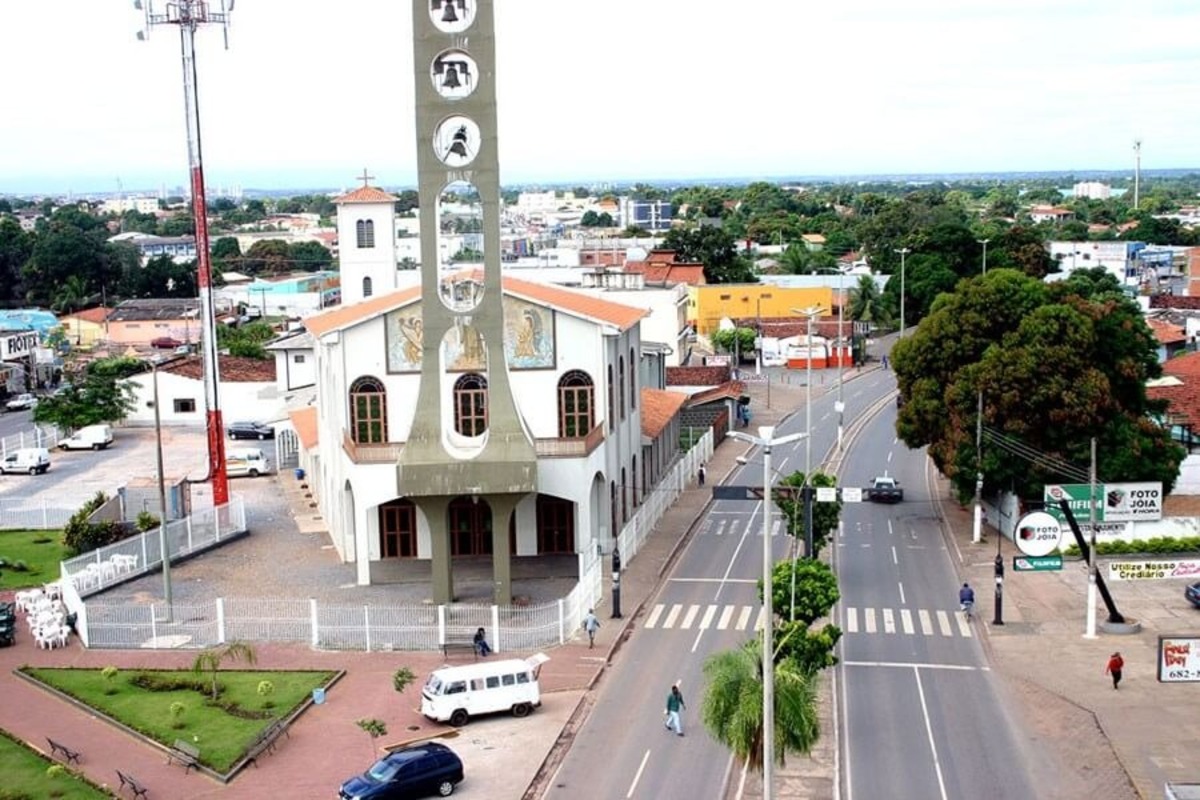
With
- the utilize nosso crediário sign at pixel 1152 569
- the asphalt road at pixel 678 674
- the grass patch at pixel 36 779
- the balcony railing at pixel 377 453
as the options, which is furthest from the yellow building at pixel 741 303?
the grass patch at pixel 36 779

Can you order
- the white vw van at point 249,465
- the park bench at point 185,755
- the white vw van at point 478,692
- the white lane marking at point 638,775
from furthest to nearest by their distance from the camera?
the white vw van at point 249,465, the white vw van at point 478,692, the park bench at point 185,755, the white lane marking at point 638,775

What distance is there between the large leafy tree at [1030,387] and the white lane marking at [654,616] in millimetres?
13930

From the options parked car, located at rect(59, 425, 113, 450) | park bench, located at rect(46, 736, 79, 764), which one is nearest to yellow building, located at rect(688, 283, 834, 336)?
parked car, located at rect(59, 425, 113, 450)

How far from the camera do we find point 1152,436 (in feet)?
160

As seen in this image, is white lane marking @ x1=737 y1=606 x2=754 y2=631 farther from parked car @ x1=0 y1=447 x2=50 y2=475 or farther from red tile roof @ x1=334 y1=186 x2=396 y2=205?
parked car @ x1=0 y1=447 x2=50 y2=475

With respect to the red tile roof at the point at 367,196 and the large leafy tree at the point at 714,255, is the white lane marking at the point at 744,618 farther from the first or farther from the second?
the large leafy tree at the point at 714,255

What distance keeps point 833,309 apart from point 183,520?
74.5m

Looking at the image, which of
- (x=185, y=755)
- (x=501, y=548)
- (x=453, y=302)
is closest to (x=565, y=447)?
(x=501, y=548)

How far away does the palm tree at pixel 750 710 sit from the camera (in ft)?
85.7

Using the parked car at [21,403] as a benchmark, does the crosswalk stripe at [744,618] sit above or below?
above

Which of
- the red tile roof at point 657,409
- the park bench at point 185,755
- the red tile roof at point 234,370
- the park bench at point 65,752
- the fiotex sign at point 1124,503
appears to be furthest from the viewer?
the red tile roof at point 234,370

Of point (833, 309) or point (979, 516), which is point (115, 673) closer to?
point (979, 516)

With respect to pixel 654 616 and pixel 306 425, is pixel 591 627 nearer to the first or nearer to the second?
pixel 654 616

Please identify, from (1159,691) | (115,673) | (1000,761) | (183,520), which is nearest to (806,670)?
(1000,761)
